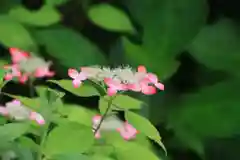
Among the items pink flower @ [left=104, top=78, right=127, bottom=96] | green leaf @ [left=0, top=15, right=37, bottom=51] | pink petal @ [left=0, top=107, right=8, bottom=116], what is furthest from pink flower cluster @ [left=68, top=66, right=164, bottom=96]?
green leaf @ [left=0, top=15, right=37, bottom=51]

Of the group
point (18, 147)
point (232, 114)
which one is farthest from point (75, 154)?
point (232, 114)

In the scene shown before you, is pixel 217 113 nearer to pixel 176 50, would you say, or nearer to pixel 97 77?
pixel 176 50

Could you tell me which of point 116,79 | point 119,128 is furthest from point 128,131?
point 116,79

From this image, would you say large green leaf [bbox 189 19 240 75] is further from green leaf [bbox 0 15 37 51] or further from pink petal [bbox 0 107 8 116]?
pink petal [bbox 0 107 8 116]

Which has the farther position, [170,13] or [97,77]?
[170,13]

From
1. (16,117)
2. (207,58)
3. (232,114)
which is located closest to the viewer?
(16,117)

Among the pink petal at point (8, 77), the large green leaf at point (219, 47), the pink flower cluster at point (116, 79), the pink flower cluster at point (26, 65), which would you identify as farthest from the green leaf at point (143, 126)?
the large green leaf at point (219, 47)
